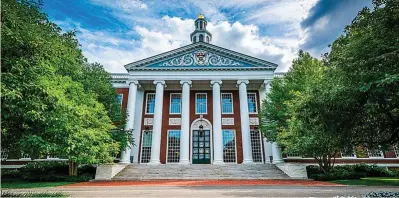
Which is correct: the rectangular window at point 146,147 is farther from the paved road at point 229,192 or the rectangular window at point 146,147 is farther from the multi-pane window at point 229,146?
the paved road at point 229,192

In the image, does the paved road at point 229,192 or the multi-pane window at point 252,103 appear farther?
the multi-pane window at point 252,103

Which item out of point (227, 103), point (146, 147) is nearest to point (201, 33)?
point (227, 103)

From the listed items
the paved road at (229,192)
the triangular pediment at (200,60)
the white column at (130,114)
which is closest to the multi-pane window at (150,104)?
the white column at (130,114)

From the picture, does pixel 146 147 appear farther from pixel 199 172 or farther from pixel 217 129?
pixel 199 172

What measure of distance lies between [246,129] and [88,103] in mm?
14446

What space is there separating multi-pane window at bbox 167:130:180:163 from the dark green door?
1807 mm

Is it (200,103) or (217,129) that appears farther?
(200,103)

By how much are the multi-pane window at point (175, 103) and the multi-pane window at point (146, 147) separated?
3535 millimetres

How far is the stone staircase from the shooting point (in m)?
18.3

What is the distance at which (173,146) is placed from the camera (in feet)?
86.6

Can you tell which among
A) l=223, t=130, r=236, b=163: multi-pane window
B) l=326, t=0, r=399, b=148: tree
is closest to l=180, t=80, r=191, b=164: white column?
l=223, t=130, r=236, b=163: multi-pane window

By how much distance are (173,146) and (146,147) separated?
9.61 feet

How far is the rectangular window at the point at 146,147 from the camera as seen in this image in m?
26.1

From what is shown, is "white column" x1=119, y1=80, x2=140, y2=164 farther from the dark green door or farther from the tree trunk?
the dark green door
